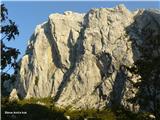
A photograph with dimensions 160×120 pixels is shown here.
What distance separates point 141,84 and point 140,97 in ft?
4.21

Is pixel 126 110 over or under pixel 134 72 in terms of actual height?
under

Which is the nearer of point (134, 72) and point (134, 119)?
point (134, 119)

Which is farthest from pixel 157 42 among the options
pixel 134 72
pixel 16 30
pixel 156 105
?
pixel 16 30

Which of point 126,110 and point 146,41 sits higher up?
point 146,41

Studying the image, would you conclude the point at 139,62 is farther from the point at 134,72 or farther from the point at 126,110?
the point at 126,110

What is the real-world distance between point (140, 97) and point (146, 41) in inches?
230

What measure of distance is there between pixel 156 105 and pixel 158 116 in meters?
1.14

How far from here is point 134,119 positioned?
39938mm

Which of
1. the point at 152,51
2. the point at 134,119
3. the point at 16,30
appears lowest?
the point at 134,119

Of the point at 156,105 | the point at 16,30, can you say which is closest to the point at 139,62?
the point at 156,105

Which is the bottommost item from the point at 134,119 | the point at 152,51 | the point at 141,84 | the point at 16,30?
the point at 134,119

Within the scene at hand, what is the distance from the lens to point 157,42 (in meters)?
42.7

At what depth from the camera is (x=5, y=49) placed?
40.2 metres

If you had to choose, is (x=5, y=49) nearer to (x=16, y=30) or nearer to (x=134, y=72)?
(x=16, y=30)
